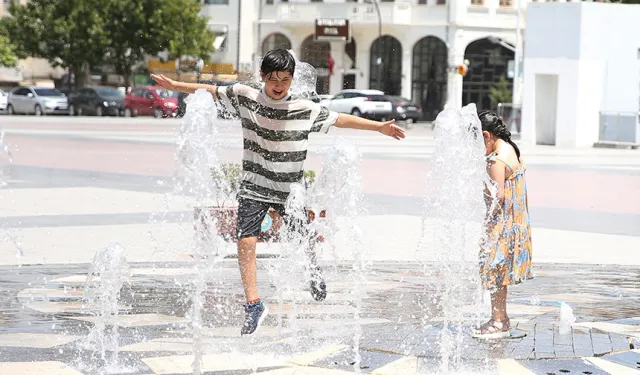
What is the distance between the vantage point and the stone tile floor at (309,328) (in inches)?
251

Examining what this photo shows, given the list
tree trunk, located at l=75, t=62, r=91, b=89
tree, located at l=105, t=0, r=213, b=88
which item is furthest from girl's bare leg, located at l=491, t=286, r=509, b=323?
tree trunk, located at l=75, t=62, r=91, b=89

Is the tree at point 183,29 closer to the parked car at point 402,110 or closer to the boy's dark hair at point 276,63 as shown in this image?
the parked car at point 402,110

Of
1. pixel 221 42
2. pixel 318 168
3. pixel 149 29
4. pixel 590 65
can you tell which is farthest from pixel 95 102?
pixel 318 168

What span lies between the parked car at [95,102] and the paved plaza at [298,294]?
3246cm

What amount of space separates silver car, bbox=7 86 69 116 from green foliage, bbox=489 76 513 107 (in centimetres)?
1815

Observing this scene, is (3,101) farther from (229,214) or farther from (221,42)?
(229,214)

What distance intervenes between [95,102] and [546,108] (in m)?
21.3

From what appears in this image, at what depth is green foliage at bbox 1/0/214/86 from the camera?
57000 millimetres

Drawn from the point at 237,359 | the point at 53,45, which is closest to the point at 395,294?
the point at 237,359

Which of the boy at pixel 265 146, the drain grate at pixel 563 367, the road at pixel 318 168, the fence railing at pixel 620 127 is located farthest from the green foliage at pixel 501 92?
the drain grate at pixel 563 367

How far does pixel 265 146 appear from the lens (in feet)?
23.3

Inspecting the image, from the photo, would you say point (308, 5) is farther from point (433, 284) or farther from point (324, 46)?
point (433, 284)

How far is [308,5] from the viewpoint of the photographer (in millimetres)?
62000

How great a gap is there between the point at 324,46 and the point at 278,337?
2192 inches
